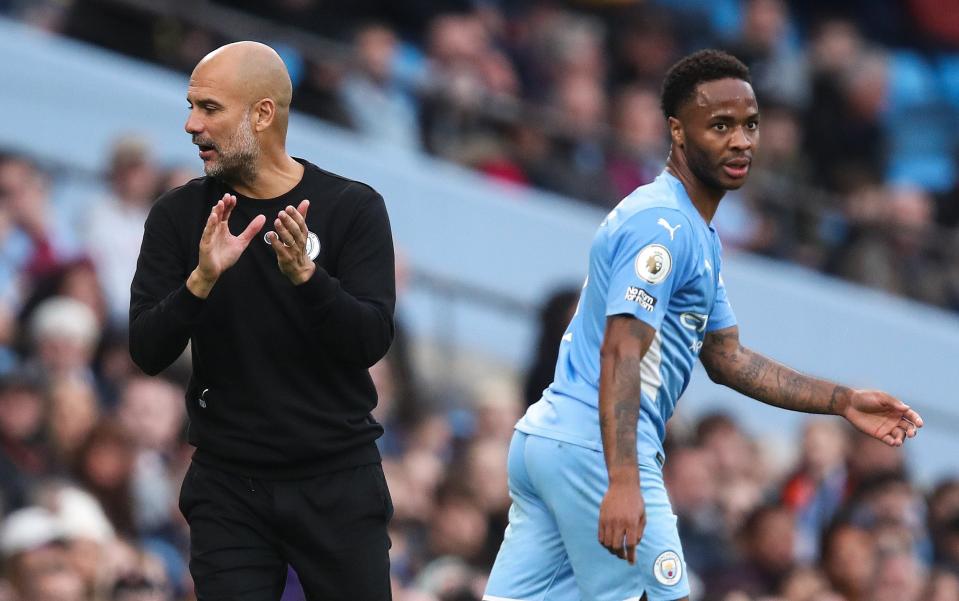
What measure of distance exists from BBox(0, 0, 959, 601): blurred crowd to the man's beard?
1.37 m

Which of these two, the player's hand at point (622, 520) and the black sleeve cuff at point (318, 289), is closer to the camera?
the black sleeve cuff at point (318, 289)

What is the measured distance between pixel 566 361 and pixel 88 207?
579 centimetres

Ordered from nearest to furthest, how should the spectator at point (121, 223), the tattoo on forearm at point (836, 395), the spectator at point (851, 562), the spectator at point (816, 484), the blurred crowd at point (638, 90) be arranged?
the tattoo on forearm at point (836, 395), the spectator at point (121, 223), the spectator at point (851, 562), the spectator at point (816, 484), the blurred crowd at point (638, 90)

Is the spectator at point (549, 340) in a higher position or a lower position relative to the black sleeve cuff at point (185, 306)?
lower

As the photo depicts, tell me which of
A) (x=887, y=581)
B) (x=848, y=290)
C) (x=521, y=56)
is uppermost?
(x=521, y=56)

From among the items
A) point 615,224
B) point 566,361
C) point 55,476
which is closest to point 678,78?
point 615,224

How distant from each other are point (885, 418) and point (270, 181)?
213 centimetres

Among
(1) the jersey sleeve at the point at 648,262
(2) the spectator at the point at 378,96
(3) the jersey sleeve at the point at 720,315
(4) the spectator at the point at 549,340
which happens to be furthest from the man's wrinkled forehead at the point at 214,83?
(2) the spectator at the point at 378,96

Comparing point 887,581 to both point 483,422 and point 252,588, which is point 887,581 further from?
point 252,588

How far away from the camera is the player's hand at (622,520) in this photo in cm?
538

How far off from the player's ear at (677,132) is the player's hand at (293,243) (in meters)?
1.34

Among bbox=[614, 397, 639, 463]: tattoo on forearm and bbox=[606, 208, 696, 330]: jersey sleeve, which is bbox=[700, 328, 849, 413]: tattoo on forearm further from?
bbox=[614, 397, 639, 463]: tattoo on forearm

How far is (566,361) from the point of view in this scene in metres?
5.95

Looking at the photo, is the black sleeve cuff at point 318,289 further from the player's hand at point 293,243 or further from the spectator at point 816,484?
the spectator at point 816,484
